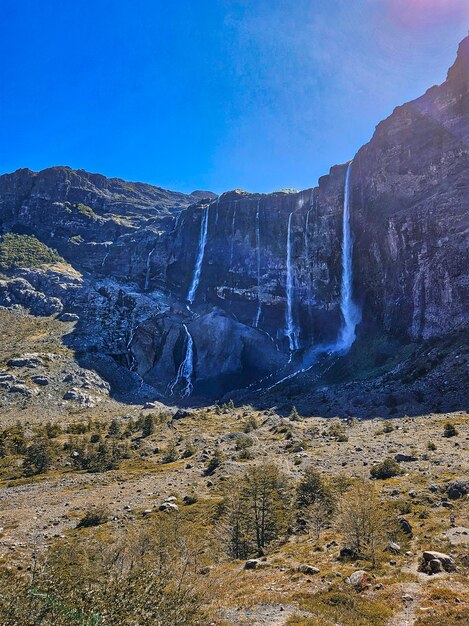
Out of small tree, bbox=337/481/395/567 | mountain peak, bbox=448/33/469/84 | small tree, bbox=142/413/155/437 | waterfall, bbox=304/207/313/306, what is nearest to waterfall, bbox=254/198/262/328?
waterfall, bbox=304/207/313/306

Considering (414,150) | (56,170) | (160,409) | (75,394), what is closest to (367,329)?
(414,150)

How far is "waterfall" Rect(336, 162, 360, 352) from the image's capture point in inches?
3420

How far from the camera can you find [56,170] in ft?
506

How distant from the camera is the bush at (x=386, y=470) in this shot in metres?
26.8

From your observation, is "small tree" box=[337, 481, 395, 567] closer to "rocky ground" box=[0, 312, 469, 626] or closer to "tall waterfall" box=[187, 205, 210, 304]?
"rocky ground" box=[0, 312, 469, 626]

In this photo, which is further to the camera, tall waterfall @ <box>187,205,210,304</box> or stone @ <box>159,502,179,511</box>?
tall waterfall @ <box>187,205,210,304</box>

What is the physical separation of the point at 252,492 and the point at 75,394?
197 feet

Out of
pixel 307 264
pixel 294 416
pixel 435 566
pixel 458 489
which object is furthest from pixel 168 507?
pixel 307 264

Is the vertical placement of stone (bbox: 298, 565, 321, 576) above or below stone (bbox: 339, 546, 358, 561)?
below

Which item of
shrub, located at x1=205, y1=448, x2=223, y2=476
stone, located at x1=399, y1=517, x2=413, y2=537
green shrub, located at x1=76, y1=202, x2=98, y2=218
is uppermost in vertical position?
green shrub, located at x1=76, y1=202, x2=98, y2=218

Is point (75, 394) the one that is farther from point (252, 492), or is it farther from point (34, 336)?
A: point (252, 492)

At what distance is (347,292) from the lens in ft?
296

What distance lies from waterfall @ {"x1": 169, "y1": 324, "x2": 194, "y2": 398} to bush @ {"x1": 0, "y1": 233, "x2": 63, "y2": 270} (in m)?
59.7

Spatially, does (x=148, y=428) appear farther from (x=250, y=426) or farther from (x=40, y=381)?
(x=40, y=381)
